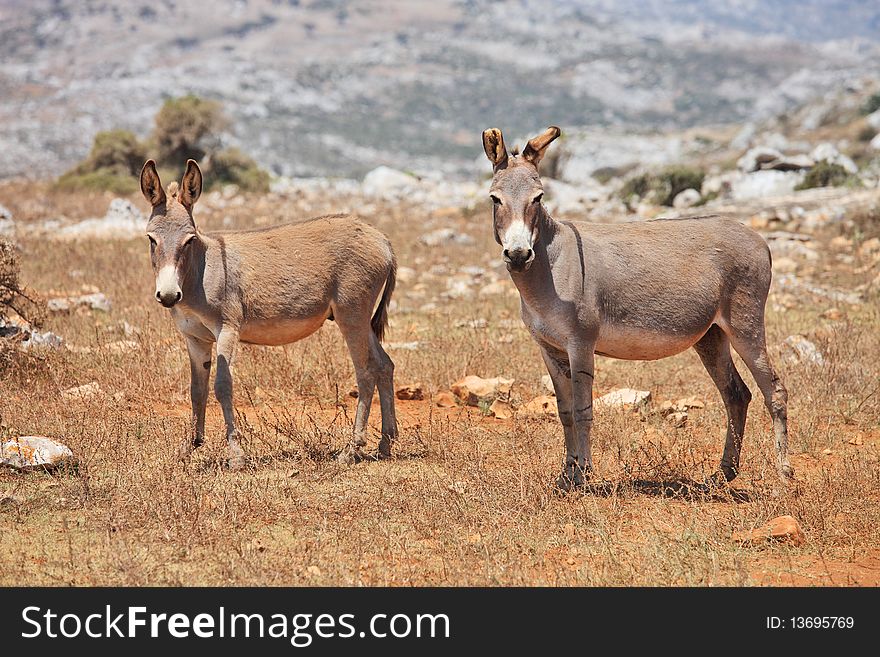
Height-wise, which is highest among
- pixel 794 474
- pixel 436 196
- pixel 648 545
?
pixel 648 545

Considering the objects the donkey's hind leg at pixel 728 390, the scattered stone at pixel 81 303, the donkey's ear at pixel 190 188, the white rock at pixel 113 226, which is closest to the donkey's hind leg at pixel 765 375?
the donkey's hind leg at pixel 728 390

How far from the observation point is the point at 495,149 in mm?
7051

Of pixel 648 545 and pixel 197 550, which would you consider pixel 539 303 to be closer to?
pixel 648 545

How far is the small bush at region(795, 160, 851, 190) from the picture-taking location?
2745 cm

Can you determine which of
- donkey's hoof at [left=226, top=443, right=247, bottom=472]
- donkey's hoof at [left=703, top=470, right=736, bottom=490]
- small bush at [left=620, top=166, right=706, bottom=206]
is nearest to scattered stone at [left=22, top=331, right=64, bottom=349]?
donkey's hoof at [left=226, top=443, right=247, bottom=472]

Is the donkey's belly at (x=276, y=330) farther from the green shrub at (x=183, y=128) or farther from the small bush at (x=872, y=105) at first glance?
the small bush at (x=872, y=105)

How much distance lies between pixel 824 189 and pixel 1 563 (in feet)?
78.6

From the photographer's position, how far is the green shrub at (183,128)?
35438 mm

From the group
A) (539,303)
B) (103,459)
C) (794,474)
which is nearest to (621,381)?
(794,474)

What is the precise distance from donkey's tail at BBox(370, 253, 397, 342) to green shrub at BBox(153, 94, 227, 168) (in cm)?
2816

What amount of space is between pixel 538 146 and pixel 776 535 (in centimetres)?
312

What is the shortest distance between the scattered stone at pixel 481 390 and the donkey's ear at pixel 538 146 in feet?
11.5

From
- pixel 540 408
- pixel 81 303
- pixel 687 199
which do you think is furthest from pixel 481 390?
pixel 687 199

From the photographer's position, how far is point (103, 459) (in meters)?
7.69
